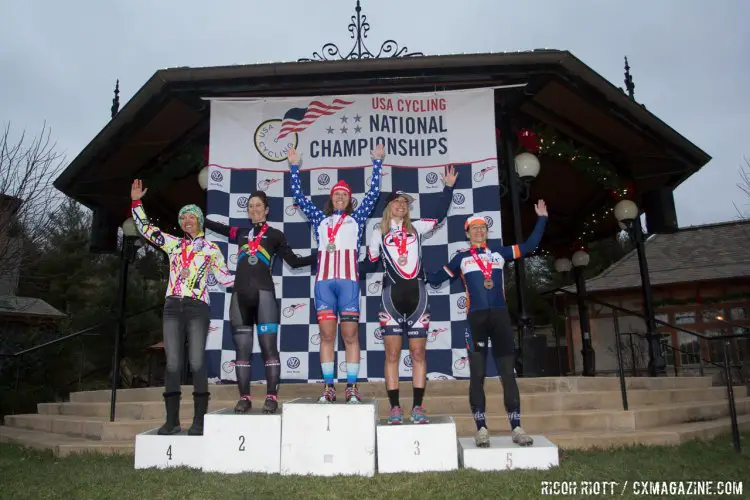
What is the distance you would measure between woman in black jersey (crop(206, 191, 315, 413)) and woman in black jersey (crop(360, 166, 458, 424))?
0.77 meters

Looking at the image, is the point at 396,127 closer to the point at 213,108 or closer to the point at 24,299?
the point at 213,108

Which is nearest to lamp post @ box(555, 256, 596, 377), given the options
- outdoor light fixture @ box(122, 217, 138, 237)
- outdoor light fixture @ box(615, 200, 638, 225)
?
outdoor light fixture @ box(615, 200, 638, 225)

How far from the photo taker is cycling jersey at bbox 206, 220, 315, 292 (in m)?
4.54

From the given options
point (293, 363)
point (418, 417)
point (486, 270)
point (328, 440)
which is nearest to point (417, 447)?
point (418, 417)

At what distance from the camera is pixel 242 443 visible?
12.8 feet

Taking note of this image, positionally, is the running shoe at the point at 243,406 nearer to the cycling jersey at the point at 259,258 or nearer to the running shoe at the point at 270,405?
the running shoe at the point at 270,405

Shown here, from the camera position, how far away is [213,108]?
6777 millimetres

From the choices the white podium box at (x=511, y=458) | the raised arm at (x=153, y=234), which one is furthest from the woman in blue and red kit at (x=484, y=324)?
the raised arm at (x=153, y=234)

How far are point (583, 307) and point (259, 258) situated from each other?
291 inches

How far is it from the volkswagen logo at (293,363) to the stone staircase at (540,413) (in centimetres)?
27

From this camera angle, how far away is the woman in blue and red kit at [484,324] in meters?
4.16

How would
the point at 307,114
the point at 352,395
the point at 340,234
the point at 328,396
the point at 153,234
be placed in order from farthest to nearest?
the point at 307,114, the point at 153,234, the point at 340,234, the point at 328,396, the point at 352,395

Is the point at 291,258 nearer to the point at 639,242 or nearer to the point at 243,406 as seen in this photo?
the point at 243,406

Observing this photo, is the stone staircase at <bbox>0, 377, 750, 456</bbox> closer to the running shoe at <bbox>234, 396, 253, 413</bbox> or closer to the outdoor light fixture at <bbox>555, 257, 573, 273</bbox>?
the running shoe at <bbox>234, 396, 253, 413</bbox>
